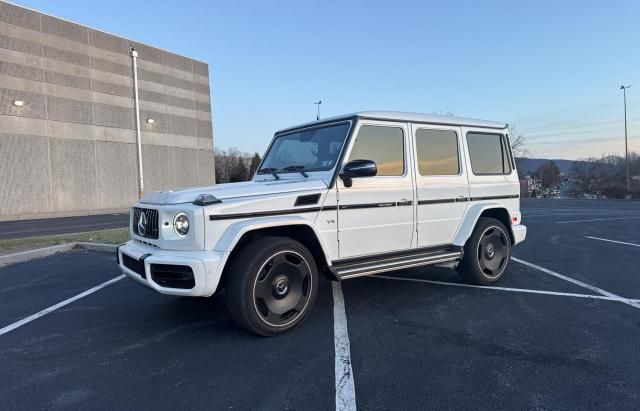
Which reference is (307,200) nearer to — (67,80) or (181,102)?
(67,80)

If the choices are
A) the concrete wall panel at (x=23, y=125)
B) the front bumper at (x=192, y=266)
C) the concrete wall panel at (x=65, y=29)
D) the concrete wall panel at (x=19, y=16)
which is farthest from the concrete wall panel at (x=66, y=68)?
the front bumper at (x=192, y=266)

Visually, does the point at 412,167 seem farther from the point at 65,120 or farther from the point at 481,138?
the point at 65,120

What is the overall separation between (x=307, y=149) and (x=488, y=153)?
8.73 ft

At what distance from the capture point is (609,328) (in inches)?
162

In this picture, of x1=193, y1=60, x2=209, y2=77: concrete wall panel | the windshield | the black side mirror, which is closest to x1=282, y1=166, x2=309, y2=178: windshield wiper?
the windshield

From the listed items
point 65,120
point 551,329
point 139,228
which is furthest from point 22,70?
point 551,329

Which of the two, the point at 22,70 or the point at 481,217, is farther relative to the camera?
the point at 22,70

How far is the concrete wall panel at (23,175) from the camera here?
24125mm

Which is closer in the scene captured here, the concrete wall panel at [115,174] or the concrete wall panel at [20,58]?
the concrete wall panel at [20,58]

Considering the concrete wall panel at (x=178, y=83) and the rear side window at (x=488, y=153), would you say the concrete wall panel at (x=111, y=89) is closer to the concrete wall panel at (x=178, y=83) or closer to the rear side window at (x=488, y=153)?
the concrete wall panel at (x=178, y=83)

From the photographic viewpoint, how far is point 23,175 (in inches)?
980

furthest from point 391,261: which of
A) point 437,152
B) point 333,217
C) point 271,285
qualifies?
point 437,152

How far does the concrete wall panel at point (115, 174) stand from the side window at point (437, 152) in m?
28.3

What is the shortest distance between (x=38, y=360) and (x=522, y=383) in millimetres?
3806
